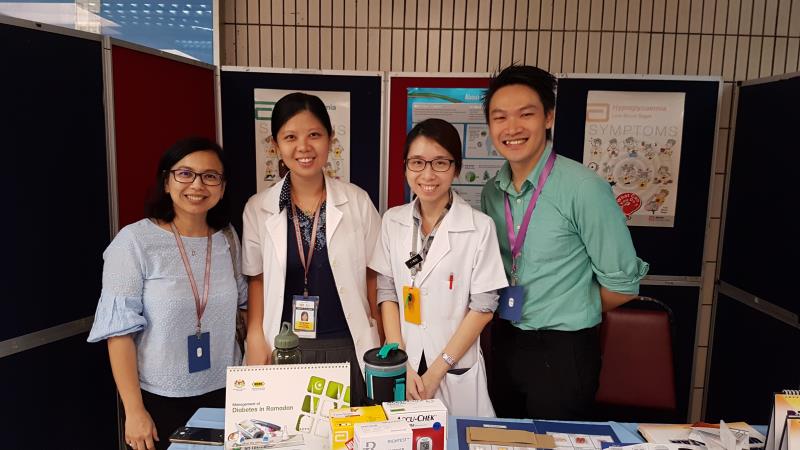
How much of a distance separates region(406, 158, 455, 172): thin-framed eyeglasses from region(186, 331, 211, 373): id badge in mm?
1034

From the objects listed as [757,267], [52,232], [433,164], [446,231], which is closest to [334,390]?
[446,231]

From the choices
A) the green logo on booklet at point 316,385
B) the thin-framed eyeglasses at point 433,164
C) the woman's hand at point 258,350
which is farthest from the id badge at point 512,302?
the woman's hand at point 258,350

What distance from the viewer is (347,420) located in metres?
1.35

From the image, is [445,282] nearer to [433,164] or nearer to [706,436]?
[433,164]

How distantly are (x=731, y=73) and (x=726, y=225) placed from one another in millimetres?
Result: 1070

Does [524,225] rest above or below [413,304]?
above

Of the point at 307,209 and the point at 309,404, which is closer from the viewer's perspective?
the point at 309,404

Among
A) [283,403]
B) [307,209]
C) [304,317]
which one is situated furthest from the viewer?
[307,209]

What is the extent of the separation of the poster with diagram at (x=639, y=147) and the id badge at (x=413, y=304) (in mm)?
1842

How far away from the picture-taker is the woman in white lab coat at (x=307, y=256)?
2.12 metres

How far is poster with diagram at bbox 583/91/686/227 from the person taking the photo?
3.24 meters

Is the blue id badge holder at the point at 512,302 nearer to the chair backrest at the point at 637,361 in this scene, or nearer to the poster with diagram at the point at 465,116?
the chair backrest at the point at 637,361

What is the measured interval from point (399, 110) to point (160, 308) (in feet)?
6.44

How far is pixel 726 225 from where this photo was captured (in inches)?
135
